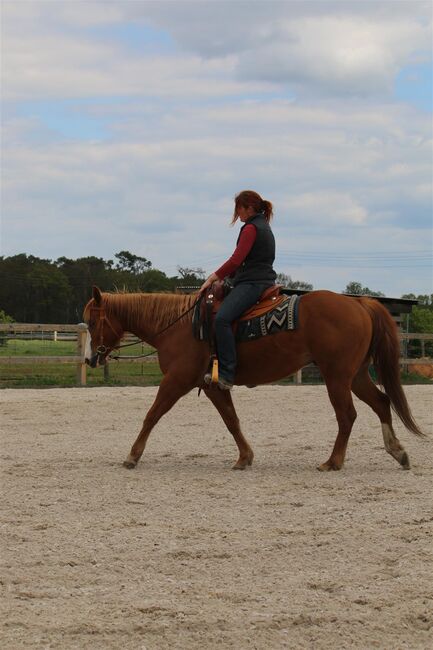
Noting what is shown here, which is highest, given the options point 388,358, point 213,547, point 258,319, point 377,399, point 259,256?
point 259,256

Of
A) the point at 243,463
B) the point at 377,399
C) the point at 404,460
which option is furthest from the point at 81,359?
the point at 404,460

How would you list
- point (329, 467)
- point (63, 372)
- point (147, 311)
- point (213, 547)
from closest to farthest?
point (213, 547)
point (329, 467)
point (147, 311)
point (63, 372)

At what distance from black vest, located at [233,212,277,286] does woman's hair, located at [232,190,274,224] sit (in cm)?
9

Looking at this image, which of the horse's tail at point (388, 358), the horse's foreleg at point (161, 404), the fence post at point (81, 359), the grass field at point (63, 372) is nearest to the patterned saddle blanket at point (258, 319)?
the horse's foreleg at point (161, 404)

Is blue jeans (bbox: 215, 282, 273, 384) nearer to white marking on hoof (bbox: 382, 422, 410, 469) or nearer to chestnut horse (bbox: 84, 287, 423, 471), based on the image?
chestnut horse (bbox: 84, 287, 423, 471)

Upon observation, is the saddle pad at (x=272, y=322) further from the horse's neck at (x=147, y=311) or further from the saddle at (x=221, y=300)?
the horse's neck at (x=147, y=311)

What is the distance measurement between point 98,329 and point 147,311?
1.68ft

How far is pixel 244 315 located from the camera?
26.3 ft

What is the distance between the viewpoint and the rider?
310 inches

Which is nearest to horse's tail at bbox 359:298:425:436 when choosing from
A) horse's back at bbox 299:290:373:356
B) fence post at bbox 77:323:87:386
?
horse's back at bbox 299:290:373:356

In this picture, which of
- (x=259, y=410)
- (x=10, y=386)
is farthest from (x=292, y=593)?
(x=10, y=386)

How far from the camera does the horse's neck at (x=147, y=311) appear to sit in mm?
8430

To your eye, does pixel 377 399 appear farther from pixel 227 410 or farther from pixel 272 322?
pixel 227 410

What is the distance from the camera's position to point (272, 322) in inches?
311
